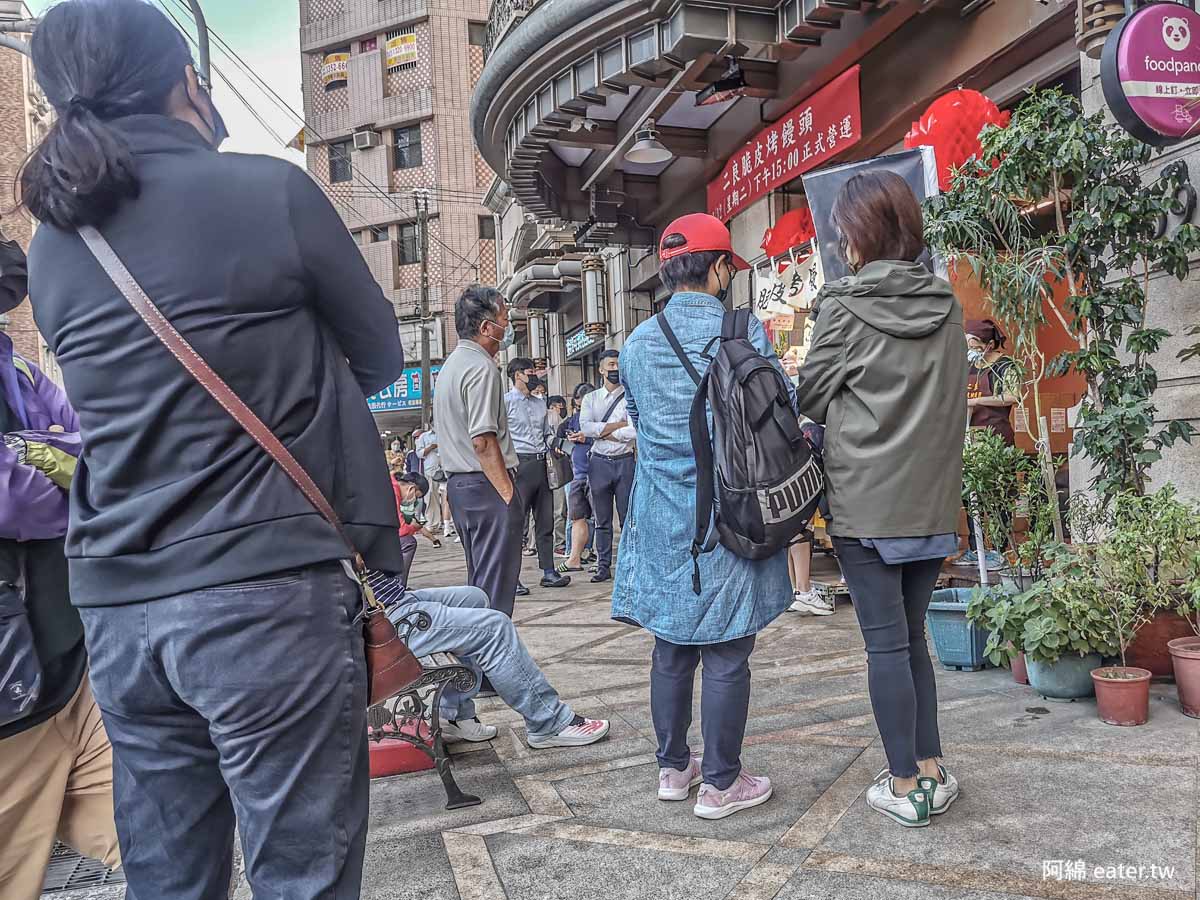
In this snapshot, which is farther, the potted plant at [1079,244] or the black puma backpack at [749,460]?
the potted plant at [1079,244]

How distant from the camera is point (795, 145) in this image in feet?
27.5

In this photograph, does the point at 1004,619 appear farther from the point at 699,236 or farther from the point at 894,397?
the point at 699,236

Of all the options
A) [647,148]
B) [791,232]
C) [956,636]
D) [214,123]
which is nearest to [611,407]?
[791,232]

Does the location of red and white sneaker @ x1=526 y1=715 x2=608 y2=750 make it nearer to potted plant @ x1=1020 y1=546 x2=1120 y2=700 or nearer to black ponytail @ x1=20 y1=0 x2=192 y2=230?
potted plant @ x1=1020 y1=546 x2=1120 y2=700

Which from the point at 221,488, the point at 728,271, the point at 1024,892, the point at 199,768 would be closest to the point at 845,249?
the point at 728,271

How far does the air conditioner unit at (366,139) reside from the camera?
108 ft

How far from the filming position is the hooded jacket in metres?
2.55

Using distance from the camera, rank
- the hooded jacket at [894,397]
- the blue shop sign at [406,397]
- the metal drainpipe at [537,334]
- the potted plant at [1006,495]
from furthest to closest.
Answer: the blue shop sign at [406,397]
the metal drainpipe at [537,334]
the potted plant at [1006,495]
the hooded jacket at [894,397]

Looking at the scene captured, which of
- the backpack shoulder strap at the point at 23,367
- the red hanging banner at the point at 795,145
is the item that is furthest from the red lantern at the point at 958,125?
the backpack shoulder strap at the point at 23,367

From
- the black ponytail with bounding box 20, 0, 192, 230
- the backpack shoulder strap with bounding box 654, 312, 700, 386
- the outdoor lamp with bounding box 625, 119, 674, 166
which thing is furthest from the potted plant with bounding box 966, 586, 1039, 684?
the outdoor lamp with bounding box 625, 119, 674, 166

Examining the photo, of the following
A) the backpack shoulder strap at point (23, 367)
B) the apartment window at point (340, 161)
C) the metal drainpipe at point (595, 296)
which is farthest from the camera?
the apartment window at point (340, 161)

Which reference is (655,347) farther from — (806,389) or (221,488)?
(221,488)

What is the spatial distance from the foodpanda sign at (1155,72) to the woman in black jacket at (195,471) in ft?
12.4

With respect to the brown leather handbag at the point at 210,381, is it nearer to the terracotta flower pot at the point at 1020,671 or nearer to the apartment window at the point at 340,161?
the terracotta flower pot at the point at 1020,671
